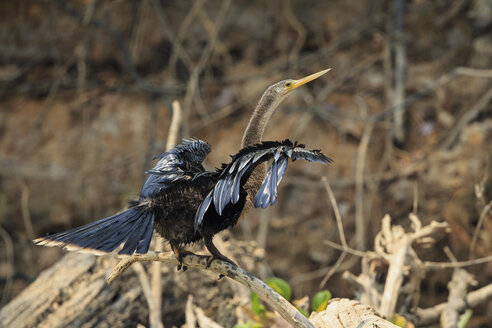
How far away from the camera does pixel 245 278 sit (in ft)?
6.79

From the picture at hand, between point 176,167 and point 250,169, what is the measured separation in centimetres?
48

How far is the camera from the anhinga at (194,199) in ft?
6.50

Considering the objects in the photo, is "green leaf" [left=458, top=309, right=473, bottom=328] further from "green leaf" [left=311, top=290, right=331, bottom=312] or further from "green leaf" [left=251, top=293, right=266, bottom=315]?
"green leaf" [left=251, top=293, right=266, bottom=315]

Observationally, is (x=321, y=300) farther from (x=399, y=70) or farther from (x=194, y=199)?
(x=399, y=70)

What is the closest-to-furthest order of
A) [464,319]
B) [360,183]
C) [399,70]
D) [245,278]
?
[245,278], [464,319], [360,183], [399,70]

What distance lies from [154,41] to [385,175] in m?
2.56

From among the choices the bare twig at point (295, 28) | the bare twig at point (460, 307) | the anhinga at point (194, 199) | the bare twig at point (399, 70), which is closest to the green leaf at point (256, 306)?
the anhinga at point (194, 199)

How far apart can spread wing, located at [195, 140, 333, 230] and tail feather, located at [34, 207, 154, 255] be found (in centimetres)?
22

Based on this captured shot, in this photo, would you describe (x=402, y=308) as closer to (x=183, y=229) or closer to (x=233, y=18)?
(x=183, y=229)

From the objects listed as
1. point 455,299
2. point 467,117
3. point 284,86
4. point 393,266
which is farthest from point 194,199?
point 467,117

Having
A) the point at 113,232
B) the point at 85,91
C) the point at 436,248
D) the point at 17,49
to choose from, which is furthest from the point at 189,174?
the point at 17,49

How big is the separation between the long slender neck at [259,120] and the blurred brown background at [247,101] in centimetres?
232

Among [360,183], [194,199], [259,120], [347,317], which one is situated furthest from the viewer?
[360,183]

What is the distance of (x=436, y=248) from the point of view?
14.1 ft
